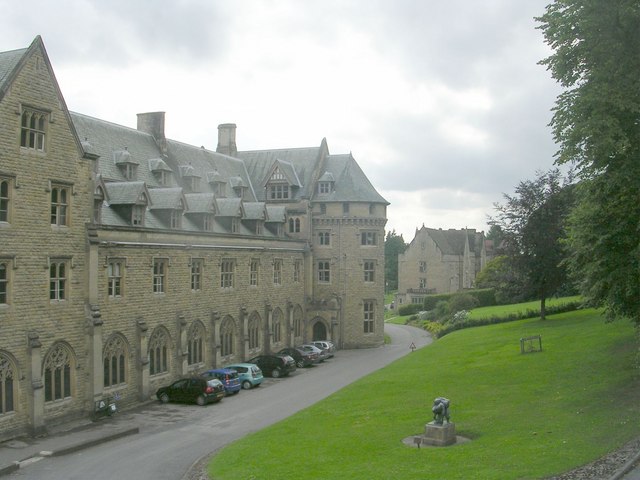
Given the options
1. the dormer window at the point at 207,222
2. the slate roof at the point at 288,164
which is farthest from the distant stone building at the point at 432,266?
the dormer window at the point at 207,222

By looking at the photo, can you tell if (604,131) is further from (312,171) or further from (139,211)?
(312,171)

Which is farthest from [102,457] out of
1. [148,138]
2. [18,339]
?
[148,138]

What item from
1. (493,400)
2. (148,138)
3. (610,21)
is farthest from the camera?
(148,138)

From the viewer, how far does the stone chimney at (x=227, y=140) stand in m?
61.4

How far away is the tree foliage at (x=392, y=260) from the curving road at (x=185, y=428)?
10352 cm

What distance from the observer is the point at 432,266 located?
100250 millimetres

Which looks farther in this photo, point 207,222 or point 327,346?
point 327,346

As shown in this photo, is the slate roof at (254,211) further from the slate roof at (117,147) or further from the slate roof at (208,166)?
the slate roof at (117,147)

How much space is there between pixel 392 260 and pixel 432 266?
52.1m

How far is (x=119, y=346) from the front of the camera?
109ft

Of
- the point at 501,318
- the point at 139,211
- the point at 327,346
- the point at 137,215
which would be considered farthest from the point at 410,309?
the point at 137,215

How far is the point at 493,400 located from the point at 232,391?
1600 cm

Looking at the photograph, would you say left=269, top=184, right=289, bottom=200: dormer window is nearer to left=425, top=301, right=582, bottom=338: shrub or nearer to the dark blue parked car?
left=425, top=301, right=582, bottom=338: shrub

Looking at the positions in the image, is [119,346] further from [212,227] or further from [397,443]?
[397,443]
